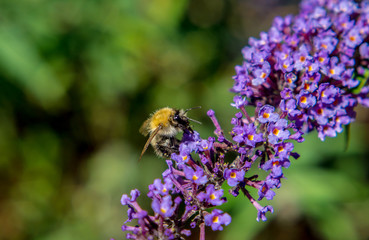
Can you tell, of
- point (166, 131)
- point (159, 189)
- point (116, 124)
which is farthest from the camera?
point (116, 124)

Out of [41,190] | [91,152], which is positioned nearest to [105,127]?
[91,152]

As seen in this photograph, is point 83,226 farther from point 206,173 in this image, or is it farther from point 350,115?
point 350,115

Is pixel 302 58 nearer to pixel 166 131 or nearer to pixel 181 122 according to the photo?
pixel 181 122

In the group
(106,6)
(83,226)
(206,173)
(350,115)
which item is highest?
(106,6)

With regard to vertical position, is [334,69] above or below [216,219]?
above

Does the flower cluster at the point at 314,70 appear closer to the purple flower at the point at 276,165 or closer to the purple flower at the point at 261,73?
the purple flower at the point at 261,73

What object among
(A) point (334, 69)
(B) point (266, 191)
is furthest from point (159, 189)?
(A) point (334, 69)

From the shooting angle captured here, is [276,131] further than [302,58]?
No
